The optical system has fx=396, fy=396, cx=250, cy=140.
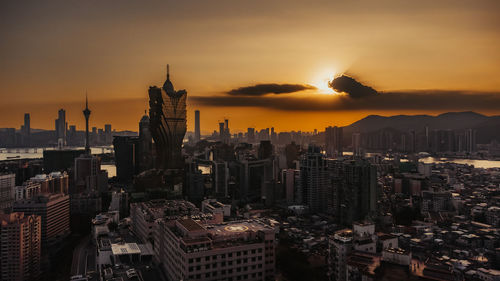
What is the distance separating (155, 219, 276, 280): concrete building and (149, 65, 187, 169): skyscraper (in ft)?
43.6

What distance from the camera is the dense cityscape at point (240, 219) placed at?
538 centimetres

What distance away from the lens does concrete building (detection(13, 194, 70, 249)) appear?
9.27 m

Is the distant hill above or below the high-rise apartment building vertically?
above

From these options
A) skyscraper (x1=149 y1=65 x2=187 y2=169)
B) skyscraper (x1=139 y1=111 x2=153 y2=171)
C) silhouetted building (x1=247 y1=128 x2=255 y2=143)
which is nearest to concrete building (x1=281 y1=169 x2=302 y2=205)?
skyscraper (x1=149 y1=65 x2=187 y2=169)

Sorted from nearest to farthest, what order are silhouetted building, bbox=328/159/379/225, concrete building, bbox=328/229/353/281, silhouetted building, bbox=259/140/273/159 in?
1. concrete building, bbox=328/229/353/281
2. silhouetted building, bbox=328/159/379/225
3. silhouetted building, bbox=259/140/273/159

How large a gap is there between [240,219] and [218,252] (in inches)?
214

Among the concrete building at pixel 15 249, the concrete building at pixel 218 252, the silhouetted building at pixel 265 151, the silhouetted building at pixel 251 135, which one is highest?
the silhouetted building at pixel 251 135

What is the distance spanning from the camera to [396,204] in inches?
501

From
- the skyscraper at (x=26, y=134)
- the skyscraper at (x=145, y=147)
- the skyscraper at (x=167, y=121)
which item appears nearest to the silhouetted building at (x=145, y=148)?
the skyscraper at (x=145, y=147)

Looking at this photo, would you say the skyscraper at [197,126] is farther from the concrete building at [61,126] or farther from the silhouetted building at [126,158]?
the silhouetted building at [126,158]

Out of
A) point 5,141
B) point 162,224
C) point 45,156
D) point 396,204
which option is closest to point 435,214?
point 396,204

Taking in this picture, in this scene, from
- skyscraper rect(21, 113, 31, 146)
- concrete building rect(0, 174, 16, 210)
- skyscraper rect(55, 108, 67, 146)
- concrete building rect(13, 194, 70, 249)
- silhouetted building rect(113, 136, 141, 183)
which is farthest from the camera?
skyscraper rect(55, 108, 67, 146)

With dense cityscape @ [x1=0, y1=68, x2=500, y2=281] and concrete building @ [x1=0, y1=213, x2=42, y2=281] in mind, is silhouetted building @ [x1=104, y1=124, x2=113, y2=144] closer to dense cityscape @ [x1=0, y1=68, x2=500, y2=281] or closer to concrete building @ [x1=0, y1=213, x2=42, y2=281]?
dense cityscape @ [x1=0, y1=68, x2=500, y2=281]

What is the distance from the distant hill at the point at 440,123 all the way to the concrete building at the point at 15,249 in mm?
20082
